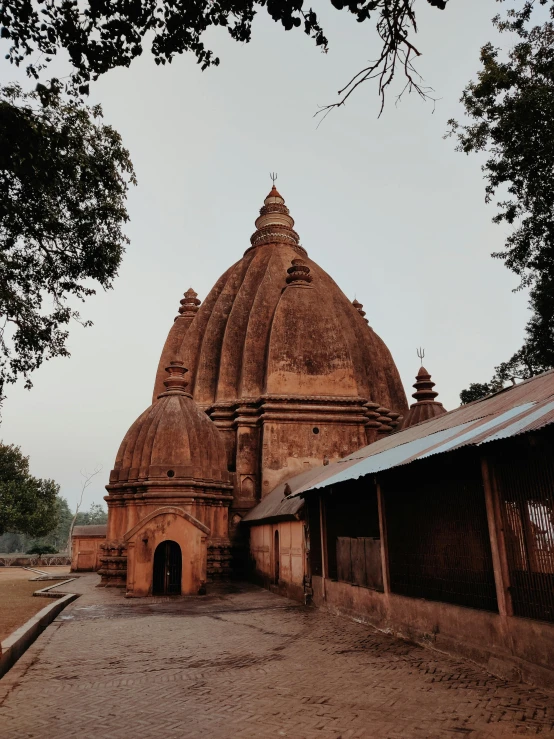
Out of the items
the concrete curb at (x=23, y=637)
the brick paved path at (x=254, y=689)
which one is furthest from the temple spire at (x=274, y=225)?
the brick paved path at (x=254, y=689)

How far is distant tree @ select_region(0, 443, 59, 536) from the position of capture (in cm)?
3566

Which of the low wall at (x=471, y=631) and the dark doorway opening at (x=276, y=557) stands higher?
the dark doorway opening at (x=276, y=557)

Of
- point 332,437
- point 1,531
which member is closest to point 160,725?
point 332,437

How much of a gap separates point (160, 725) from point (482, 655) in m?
4.10

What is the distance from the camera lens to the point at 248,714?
17.9 feet

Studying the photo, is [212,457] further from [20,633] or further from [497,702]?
[497,702]

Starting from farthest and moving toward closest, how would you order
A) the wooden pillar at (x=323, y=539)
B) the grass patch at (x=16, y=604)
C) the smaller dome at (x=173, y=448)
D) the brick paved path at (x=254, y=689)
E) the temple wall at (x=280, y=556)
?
the smaller dome at (x=173, y=448) < the temple wall at (x=280, y=556) < the wooden pillar at (x=323, y=539) < the grass patch at (x=16, y=604) < the brick paved path at (x=254, y=689)

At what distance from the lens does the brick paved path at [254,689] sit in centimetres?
509

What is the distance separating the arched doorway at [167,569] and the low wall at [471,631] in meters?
7.84

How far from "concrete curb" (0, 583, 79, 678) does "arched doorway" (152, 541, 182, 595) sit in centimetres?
372

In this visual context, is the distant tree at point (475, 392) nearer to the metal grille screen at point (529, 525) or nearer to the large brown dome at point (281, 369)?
the large brown dome at point (281, 369)

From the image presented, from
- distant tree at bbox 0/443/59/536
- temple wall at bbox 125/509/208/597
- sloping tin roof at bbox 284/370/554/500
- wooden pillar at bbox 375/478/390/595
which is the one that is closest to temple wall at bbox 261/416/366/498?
temple wall at bbox 125/509/208/597

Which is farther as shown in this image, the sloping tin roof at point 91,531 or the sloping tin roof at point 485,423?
the sloping tin roof at point 91,531

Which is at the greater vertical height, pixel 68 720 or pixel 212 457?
pixel 212 457
